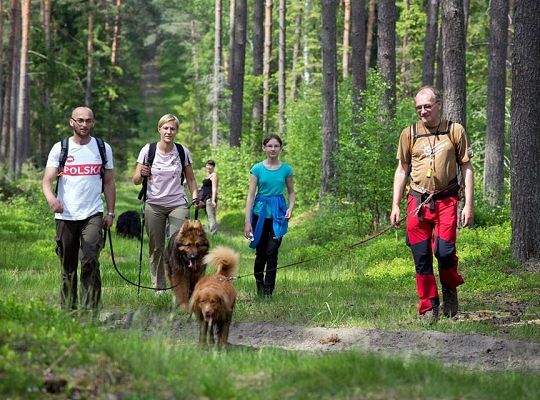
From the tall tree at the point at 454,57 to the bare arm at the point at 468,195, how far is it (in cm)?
747

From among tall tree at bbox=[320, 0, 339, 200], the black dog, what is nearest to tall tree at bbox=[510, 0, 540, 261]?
tall tree at bbox=[320, 0, 339, 200]

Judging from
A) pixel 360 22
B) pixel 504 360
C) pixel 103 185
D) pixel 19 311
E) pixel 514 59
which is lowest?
pixel 504 360

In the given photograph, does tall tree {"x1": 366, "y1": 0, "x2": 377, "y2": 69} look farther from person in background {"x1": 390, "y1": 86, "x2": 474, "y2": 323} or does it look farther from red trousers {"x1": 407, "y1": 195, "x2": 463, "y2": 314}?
red trousers {"x1": 407, "y1": 195, "x2": 463, "y2": 314}

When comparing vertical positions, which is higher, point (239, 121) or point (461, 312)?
point (239, 121)

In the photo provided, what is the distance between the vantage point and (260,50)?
127 feet

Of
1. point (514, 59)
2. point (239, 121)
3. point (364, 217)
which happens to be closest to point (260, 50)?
point (239, 121)

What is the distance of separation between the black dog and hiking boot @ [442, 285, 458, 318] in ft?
42.5

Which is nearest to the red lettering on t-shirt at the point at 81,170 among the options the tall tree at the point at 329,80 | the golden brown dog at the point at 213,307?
the golden brown dog at the point at 213,307

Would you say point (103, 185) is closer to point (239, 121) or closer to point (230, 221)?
point (230, 221)

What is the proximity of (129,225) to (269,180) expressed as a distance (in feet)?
36.1

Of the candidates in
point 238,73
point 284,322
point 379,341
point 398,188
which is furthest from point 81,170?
point 238,73

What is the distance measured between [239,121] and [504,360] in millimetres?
28113

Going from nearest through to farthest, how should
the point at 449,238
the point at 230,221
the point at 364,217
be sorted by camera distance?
the point at 449,238
the point at 364,217
the point at 230,221

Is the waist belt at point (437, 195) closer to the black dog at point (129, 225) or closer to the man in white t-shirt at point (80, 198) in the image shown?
the man in white t-shirt at point (80, 198)
